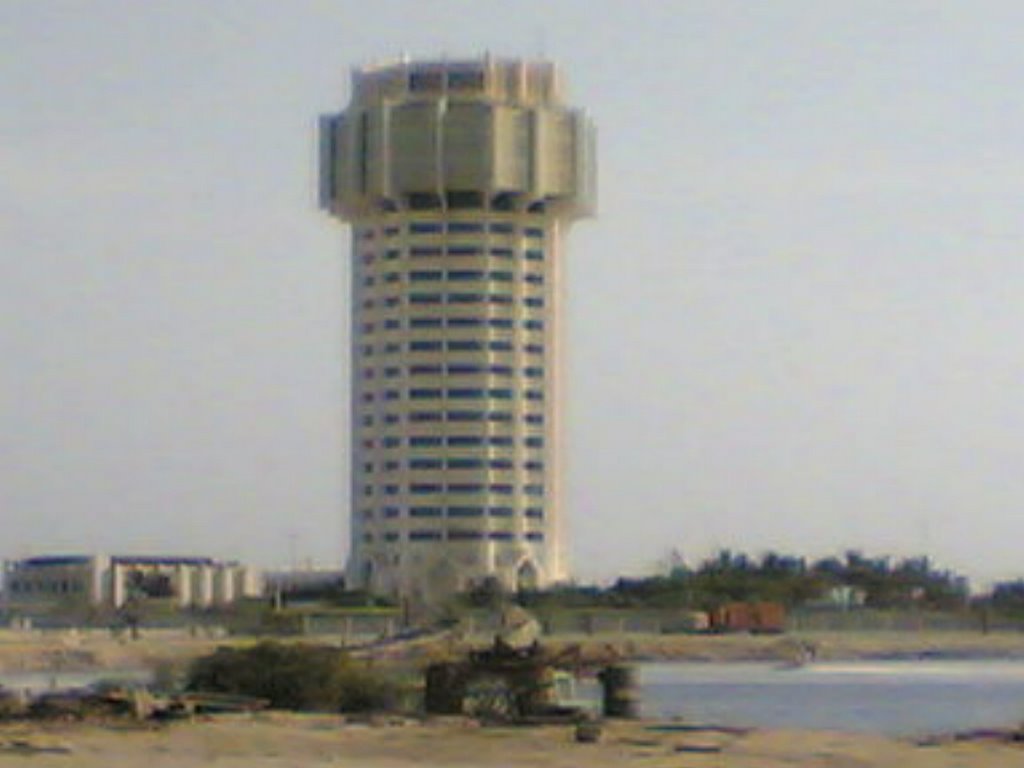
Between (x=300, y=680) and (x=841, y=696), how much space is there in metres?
56.1

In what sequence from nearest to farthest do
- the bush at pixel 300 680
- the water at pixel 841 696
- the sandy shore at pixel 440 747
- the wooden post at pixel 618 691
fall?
1. the sandy shore at pixel 440 747
2. the wooden post at pixel 618 691
3. the bush at pixel 300 680
4. the water at pixel 841 696

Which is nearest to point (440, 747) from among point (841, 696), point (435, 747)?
point (435, 747)

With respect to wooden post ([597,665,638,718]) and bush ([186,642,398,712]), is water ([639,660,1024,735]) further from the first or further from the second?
bush ([186,642,398,712])

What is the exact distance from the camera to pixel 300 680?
69938 millimetres

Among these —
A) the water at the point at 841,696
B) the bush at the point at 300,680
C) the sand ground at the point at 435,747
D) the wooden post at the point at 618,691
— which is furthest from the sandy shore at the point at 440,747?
the water at the point at 841,696

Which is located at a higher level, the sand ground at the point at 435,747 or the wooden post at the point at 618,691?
the wooden post at the point at 618,691

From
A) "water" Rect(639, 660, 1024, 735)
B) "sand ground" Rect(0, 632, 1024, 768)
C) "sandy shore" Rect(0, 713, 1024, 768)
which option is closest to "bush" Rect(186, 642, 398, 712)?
"sand ground" Rect(0, 632, 1024, 768)

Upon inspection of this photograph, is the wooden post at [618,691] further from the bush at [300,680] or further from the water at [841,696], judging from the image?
the water at [841,696]

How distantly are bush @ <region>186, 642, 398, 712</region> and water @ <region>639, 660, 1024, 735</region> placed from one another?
10924 mm

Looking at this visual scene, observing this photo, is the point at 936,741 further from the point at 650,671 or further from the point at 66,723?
the point at 650,671

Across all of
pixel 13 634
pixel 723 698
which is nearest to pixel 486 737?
pixel 723 698

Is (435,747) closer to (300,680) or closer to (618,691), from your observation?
(618,691)

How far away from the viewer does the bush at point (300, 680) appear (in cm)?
6894

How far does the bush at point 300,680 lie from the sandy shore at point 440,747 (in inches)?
478
